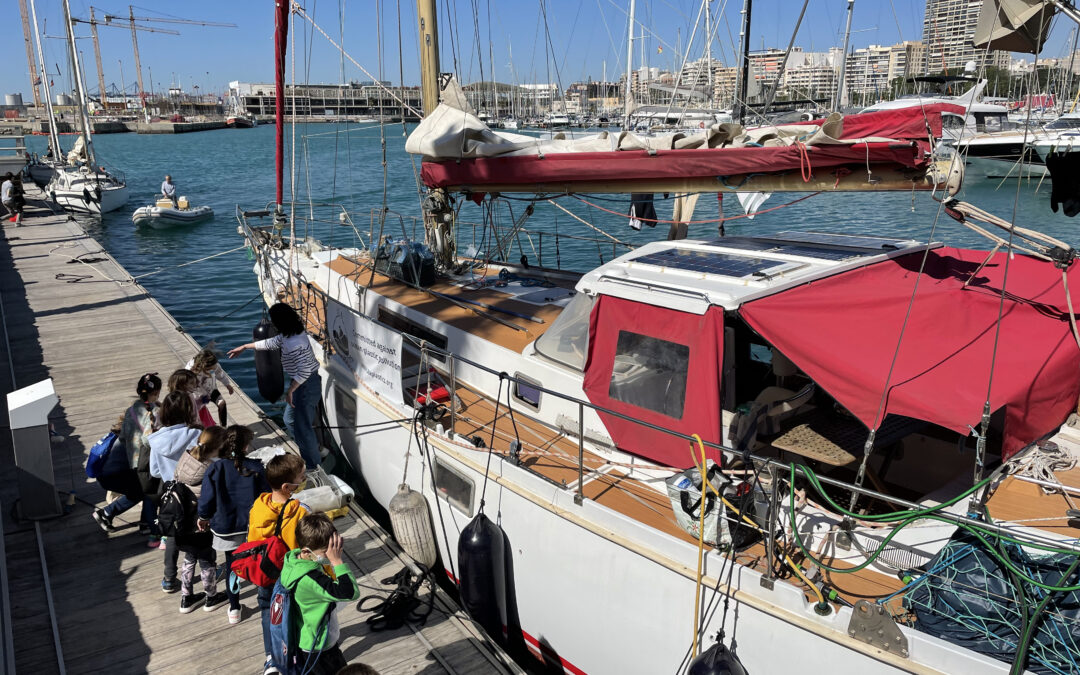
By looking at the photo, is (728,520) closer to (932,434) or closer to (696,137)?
(932,434)

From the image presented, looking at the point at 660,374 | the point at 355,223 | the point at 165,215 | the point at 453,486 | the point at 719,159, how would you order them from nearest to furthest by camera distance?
the point at 660,374, the point at 719,159, the point at 453,486, the point at 355,223, the point at 165,215

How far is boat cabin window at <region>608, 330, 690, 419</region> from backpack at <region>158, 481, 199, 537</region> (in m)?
3.22

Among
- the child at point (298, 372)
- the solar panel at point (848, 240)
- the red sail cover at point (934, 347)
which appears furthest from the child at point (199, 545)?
the solar panel at point (848, 240)

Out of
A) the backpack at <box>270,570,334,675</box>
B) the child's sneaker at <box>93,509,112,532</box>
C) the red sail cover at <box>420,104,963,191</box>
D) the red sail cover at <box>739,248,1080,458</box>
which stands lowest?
the child's sneaker at <box>93,509,112,532</box>

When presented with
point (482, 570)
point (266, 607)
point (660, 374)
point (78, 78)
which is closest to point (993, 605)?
point (660, 374)

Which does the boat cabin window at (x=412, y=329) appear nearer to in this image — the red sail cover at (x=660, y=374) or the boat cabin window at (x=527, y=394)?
the boat cabin window at (x=527, y=394)

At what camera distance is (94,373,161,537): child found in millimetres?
5691

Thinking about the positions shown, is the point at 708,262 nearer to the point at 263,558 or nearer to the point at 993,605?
the point at 993,605

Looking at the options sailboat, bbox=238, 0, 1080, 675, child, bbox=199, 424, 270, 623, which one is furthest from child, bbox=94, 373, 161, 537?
sailboat, bbox=238, 0, 1080, 675

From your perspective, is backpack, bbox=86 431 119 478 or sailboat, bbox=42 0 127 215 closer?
backpack, bbox=86 431 119 478

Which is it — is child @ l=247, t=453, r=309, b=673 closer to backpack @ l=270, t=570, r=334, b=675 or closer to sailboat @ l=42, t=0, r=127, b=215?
backpack @ l=270, t=570, r=334, b=675

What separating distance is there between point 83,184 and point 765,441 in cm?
3677

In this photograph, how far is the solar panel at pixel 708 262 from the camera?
5.68m

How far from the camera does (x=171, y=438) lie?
5297mm
